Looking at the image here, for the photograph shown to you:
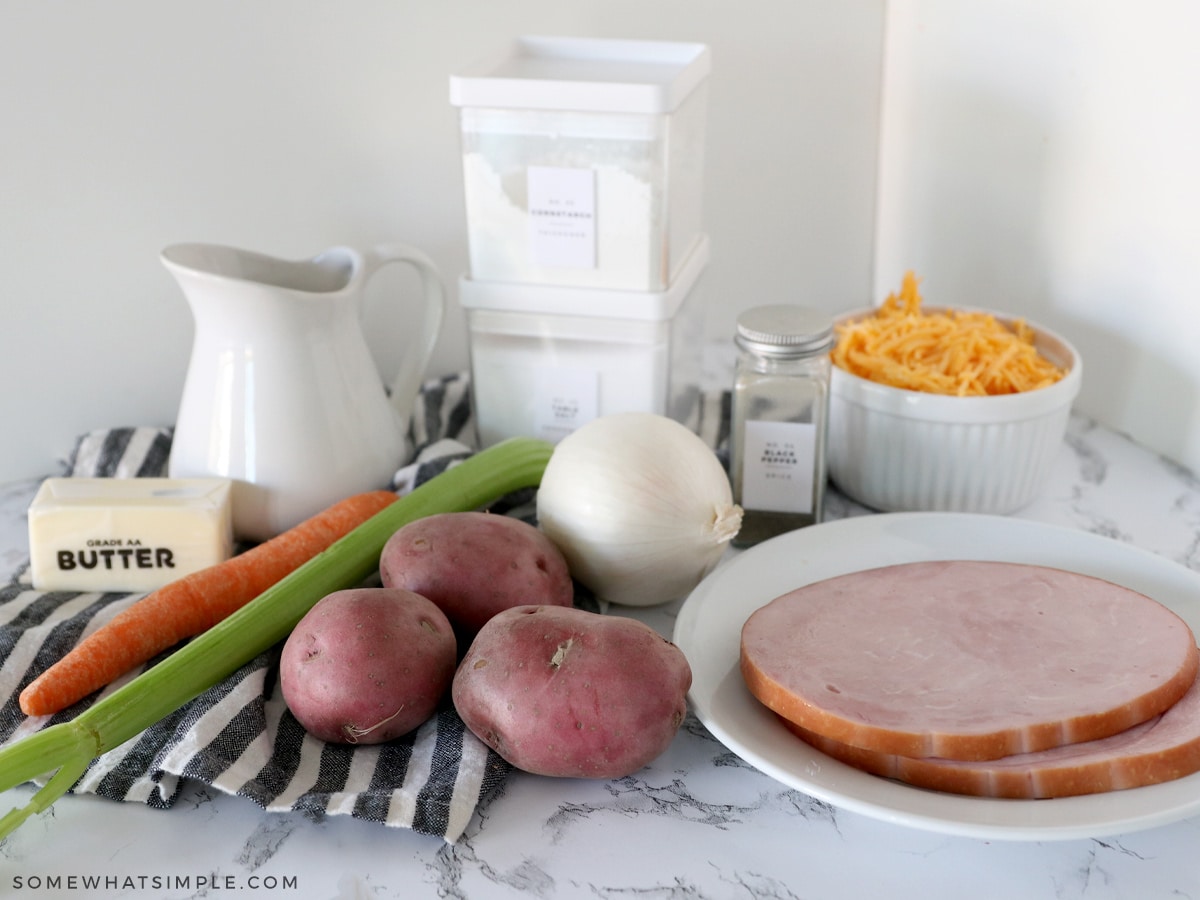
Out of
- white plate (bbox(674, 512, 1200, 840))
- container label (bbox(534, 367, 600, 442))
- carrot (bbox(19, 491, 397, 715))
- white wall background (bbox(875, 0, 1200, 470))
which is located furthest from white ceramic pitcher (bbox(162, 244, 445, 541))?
white wall background (bbox(875, 0, 1200, 470))

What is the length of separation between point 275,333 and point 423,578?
0.28 m

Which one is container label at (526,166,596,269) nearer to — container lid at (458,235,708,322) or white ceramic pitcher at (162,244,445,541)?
container lid at (458,235,708,322)

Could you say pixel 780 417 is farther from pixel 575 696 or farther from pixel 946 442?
pixel 575 696

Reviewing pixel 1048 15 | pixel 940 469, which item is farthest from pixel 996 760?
pixel 1048 15

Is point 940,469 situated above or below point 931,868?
above

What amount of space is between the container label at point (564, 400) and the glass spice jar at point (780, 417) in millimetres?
150

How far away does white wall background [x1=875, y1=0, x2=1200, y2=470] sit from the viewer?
41.2 inches

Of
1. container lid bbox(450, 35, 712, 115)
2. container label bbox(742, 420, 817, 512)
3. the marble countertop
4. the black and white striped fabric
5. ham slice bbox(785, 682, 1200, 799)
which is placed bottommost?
the marble countertop

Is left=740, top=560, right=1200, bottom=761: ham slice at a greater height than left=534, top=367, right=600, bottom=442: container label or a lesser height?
lesser

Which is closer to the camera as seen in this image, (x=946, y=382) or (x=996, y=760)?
(x=996, y=760)

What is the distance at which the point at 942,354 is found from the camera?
3.37ft

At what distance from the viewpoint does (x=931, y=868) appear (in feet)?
2.13

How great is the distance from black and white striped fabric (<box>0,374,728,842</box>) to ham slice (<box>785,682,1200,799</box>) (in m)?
0.26

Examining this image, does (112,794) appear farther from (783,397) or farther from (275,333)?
(783,397)
